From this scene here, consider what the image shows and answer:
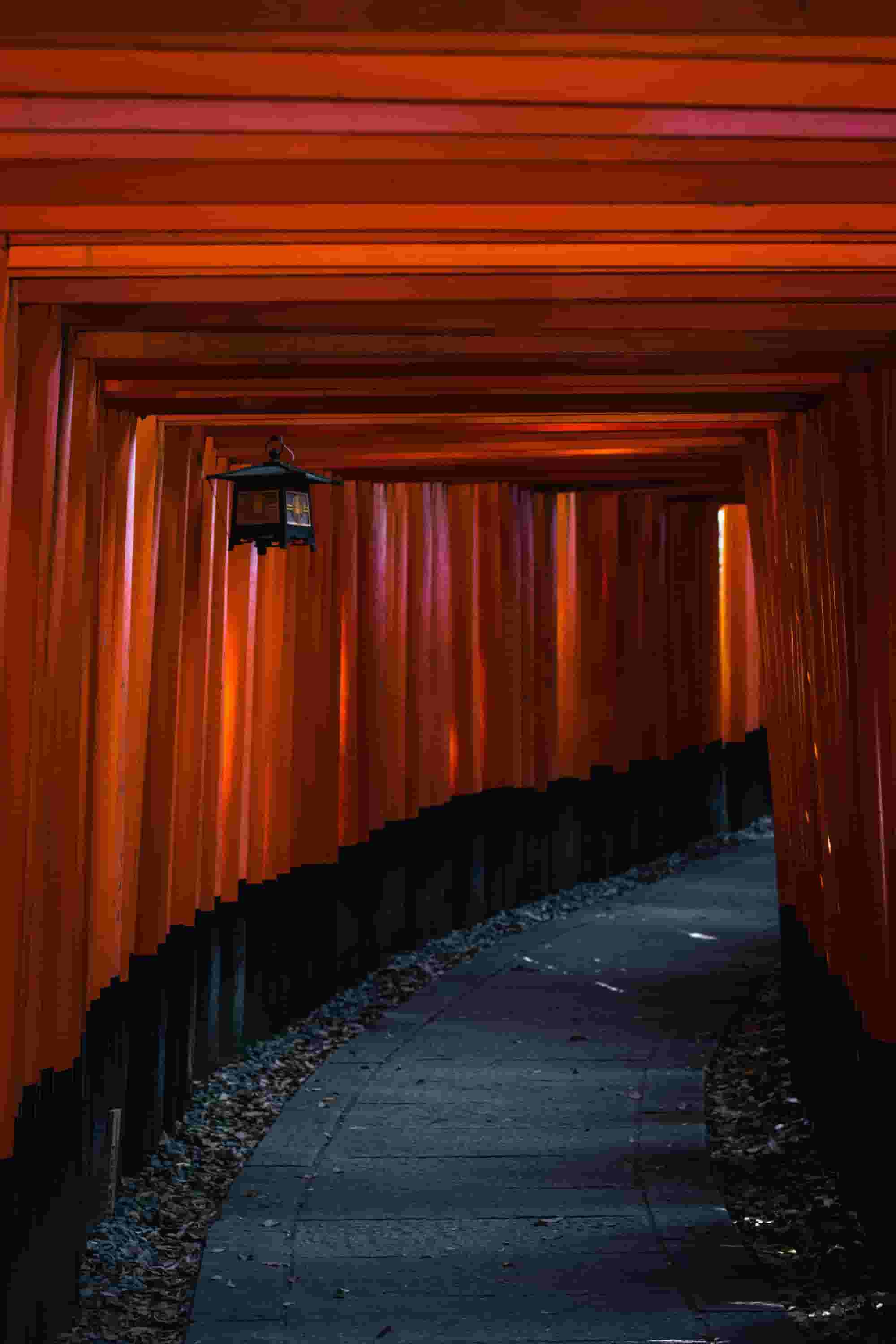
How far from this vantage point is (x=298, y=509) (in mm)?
6801

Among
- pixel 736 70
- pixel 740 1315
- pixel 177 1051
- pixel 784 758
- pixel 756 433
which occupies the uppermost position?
pixel 756 433

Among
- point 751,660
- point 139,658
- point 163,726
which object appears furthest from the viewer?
point 751,660

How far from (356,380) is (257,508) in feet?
2.72

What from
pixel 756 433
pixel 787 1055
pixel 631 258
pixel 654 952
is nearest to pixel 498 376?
pixel 631 258

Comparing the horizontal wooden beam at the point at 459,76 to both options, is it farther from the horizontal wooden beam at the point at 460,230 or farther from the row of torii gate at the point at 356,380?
the horizontal wooden beam at the point at 460,230

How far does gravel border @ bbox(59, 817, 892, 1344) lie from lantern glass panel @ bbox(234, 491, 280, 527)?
2798 millimetres

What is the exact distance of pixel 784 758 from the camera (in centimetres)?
764

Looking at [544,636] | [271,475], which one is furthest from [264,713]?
[544,636]

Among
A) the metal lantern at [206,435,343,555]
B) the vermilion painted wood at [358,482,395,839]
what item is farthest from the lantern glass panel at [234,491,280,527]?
the vermilion painted wood at [358,482,395,839]

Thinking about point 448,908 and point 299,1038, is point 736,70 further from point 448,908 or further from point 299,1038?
point 448,908

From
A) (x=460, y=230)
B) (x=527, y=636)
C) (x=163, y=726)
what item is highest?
(x=527, y=636)

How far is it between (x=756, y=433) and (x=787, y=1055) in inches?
131

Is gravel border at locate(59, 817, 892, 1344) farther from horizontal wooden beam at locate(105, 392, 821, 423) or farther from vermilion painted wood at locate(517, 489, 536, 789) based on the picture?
horizontal wooden beam at locate(105, 392, 821, 423)

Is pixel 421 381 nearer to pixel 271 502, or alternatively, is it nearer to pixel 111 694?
pixel 271 502
